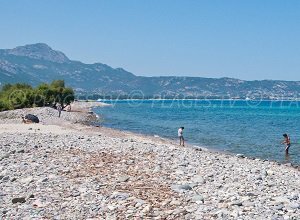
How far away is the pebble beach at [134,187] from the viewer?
511 inches

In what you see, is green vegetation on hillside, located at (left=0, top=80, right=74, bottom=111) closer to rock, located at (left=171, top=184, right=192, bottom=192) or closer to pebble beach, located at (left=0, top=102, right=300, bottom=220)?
pebble beach, located at (left=0, top=102, right=300, bottom=220)

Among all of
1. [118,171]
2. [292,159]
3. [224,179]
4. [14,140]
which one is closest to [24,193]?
[118,171]

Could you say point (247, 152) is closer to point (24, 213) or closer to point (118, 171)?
point (118, 171)

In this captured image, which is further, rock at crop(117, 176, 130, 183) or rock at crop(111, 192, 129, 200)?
rock at crop(117, 176, 130, 183)

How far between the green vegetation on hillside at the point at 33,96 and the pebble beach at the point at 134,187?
192 feet

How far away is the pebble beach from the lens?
1298 cm

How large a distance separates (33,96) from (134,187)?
70.7 metres

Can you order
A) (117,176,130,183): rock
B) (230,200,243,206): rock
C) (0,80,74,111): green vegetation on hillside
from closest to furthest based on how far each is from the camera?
(230,200,243,206): rock → (117,176,130,183): rock → (0,80,74,111): green vegetation on hillside

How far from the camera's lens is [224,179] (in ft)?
56.5

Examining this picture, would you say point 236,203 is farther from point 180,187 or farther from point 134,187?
point 134,187

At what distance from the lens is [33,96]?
272ft

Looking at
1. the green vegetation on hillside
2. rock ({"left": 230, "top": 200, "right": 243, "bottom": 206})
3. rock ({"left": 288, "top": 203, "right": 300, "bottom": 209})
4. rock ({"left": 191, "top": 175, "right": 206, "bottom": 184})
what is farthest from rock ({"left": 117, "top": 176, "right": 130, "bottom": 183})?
the green vegetation on hillside

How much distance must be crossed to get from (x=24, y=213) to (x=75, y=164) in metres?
6.25

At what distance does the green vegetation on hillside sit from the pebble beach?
58.5 metres
